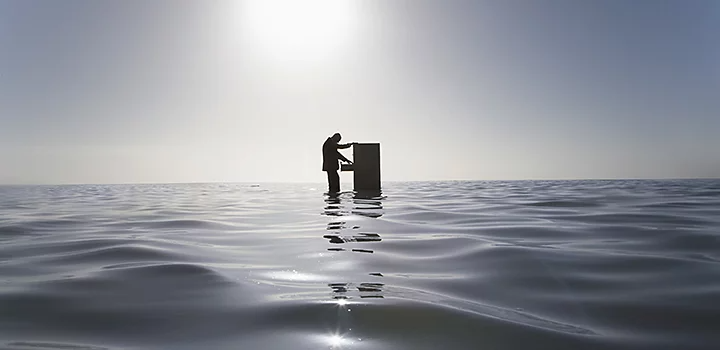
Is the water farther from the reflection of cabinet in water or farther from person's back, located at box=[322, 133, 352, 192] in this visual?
the reflection of cabinet in water

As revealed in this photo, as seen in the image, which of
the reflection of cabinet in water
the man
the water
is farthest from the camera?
the reflection of cabinet in water

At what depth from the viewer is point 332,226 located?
586cm

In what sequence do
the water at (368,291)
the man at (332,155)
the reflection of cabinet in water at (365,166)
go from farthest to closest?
the reflection of cabinet in water at (365,166)
the man at (332,155)
the water at (368,291)

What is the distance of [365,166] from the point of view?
15.4 metres

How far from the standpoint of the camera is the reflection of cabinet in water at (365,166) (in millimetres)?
15211

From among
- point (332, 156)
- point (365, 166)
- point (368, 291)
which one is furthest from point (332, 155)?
point (368, 291)

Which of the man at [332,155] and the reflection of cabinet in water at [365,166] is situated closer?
the man at [332,155]

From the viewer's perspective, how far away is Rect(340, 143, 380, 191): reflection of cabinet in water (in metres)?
15.2

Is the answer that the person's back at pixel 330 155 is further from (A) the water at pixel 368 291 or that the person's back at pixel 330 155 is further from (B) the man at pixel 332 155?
(A) the water at pixel 368 291

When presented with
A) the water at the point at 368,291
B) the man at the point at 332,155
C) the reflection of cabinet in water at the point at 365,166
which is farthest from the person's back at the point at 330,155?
A: the water at the point at 368,291

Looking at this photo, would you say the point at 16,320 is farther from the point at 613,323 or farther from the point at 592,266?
the point at 592,266

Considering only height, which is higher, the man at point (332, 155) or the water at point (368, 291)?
the man at point (332, 155)

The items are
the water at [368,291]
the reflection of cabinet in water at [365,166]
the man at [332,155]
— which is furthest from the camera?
the reflection of cabinet in water at [365,166]

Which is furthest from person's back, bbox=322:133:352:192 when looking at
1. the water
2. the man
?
the water
